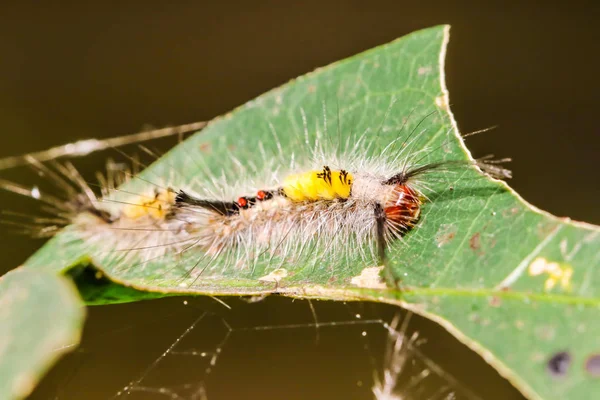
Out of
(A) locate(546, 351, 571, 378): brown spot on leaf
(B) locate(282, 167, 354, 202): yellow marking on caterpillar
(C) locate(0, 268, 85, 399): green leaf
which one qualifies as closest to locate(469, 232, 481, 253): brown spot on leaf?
(A) locate(546, 351, 571, 378): brown spot on leaf

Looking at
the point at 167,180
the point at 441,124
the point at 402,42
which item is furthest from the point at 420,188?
the point at 167,180

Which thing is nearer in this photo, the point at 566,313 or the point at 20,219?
the point at 566,313

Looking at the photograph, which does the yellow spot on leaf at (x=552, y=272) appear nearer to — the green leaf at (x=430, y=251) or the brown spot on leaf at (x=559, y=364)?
the green leaf at (x=430, y=251)

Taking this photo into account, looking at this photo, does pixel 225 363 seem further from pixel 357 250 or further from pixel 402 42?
pixel 402 42

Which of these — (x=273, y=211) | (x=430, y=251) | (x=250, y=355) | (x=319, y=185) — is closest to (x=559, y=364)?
(x=430, y=251)

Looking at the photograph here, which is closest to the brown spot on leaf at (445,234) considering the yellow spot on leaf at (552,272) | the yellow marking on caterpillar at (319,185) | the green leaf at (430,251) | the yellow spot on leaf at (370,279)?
the green leaf at (430,251)

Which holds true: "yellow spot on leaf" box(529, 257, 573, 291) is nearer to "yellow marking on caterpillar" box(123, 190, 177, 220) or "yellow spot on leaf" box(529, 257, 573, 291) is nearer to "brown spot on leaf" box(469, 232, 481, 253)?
"brown spot on leaf" box(469, 232, 481, 253)
